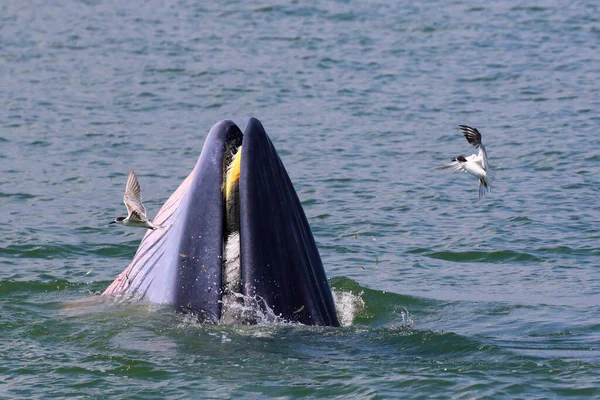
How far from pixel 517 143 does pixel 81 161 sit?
5974 millimetres

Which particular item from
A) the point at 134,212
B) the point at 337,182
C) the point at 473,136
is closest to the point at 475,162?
the point at 473,136

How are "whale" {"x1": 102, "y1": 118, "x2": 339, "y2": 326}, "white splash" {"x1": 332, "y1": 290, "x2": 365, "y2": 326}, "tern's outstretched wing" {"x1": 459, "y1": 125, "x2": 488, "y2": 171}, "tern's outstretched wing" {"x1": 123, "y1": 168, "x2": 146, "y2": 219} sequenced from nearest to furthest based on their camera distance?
"whale" {"x1": 102, "y1": 118, "x2": 339, "y2": 326} → "tern's outstretched wing" {"x1": 123, "y1": 168, "x2": 146, "y2": 219} → "white splash" {"x1": 332, "y1": 290, "x2": 365, "y2": 326} → "tern's outstretched wing" {"x1": 459, "y1": 125, "x2": 488, "y2": 171}

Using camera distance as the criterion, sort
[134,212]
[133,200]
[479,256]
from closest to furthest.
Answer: [134,212] → [133,200] → [479,256]

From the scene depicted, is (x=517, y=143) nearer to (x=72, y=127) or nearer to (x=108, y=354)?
(x=72, y=127)

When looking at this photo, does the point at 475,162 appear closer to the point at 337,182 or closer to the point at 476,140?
the point at 476,140

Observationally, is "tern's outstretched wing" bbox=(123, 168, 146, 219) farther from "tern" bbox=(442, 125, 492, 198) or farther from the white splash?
"tern" bbox=(442, 125, 492, 198)

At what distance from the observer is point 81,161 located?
15844 mm

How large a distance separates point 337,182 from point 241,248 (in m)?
7.87

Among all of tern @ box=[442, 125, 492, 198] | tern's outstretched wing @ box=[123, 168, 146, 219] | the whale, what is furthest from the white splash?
tern's outstretched wing @ box=[123, 168, 146, 219]

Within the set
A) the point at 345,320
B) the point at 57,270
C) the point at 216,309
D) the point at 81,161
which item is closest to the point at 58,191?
the point at 81,161

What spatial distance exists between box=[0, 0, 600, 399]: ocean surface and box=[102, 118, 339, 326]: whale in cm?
16

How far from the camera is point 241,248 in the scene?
275 inches

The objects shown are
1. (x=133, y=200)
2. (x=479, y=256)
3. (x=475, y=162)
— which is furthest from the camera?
(x=479, y=256)

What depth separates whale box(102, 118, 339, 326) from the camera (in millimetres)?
6965
